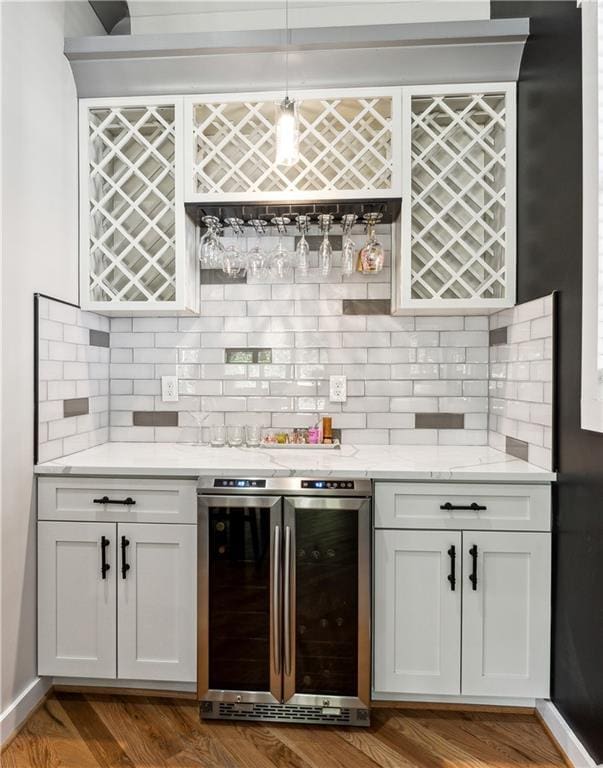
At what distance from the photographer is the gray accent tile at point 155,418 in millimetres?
2668

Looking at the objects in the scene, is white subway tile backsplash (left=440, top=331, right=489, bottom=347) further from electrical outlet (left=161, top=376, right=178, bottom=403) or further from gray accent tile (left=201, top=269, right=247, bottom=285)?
electrical outlet (left=161, top=376, right=178, bottom=403)

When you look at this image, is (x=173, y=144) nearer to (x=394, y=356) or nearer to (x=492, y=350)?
(x=394, y=356)

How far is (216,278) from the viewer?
2633 mm

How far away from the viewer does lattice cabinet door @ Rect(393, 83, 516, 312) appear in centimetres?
219

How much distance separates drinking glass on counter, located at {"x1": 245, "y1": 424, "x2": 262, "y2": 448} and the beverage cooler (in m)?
0.62

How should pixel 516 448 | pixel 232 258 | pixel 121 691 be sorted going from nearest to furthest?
pixel 121 691 < pixel 516 448 < pixel 232 258

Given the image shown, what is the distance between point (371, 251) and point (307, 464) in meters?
1.06

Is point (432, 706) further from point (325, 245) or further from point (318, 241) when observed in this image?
point (318, 241)

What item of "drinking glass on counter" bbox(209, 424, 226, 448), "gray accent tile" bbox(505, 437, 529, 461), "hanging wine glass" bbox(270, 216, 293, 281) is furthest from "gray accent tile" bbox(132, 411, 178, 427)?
Result: "gray accent tile" bbox(505, 437, 529, 461)

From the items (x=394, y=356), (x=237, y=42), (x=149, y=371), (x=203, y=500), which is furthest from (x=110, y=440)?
(x=237, y=42)

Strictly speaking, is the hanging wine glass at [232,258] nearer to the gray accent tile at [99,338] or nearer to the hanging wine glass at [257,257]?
the hanging wine glass at [257,257]

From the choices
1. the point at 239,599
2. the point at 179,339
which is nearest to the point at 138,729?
the point at 239,599

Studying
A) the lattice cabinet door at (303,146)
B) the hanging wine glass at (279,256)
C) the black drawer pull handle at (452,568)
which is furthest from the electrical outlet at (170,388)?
the black drawer pull handle at (452,568)

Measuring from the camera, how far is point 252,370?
264cm
